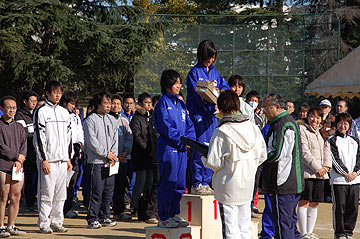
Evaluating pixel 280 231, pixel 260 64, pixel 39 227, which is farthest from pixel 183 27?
pixel 280 231

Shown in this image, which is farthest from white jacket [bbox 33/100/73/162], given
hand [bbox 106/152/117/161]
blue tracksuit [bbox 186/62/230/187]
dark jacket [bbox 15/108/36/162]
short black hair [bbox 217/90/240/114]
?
short black hair [bbox 217/90/240/114]

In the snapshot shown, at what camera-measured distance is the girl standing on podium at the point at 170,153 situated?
7.02 meters

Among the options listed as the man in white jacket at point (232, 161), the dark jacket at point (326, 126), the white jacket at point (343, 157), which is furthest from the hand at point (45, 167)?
the dark jacket at point (326, 126)

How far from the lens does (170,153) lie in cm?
703

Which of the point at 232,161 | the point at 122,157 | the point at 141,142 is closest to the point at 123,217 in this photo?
the point at 122,157

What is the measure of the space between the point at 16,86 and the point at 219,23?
27.9ft

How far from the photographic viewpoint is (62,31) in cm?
2184

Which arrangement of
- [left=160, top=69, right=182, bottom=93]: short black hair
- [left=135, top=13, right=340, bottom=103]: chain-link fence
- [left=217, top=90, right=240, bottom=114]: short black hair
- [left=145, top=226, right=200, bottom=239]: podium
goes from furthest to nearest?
1. [left=135, top=13, right=340, bottom=103]: chain-link fence
2. [left=160, top=69, right=182, bottom=93]: short black hair
3. [left=145, top=226, right=200, bottom=239]: podium
4. [left=217, top=90, right=240, bottom=114]: short black hair

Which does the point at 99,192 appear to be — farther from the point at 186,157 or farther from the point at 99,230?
the point at 186,157

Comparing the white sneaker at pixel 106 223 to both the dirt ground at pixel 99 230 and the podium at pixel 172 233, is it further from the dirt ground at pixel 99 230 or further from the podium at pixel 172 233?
the podium at pixel 172 233

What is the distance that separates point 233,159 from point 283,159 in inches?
42.2

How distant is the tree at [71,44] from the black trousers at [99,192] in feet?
39.0

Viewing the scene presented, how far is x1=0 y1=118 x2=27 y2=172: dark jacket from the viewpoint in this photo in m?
8.48

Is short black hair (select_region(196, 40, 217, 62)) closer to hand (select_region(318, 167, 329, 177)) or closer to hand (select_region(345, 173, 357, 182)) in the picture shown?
hand (select_region(318, 167, 329, 177))
